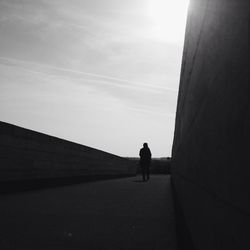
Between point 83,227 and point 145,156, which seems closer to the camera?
point 83,227

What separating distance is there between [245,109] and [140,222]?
156 inches

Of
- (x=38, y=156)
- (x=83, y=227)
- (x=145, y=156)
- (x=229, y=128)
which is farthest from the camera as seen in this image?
(x=145, y=156)

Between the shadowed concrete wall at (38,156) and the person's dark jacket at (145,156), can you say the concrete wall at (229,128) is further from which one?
the person's dark jacket at (145,156)

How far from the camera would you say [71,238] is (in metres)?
3.46

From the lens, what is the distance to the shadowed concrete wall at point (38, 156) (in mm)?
8344

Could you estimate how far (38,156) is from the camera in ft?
33.2

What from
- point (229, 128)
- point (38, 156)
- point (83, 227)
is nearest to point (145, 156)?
point (38, 156)

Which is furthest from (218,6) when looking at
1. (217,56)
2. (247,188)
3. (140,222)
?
(140,222)

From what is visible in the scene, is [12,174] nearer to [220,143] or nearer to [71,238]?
[71,238]

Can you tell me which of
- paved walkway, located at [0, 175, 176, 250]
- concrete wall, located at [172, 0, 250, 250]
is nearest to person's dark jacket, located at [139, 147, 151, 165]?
paved walkway, located at [0, 175, 176, 250]

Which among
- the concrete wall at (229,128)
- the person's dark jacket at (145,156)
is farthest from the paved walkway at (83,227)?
the person's dark jacket at (145,156)

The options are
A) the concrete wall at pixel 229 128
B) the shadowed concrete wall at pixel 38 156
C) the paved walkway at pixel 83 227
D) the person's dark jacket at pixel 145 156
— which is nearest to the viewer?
the concrete wall at pixel 229 128

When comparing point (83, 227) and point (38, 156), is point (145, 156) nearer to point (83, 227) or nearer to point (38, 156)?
point (38, 156)

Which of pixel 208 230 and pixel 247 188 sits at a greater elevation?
pixel 247 188
